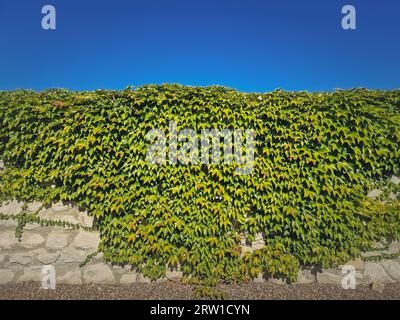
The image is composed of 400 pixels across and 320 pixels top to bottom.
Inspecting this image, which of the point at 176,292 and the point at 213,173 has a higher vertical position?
the point at 213,173

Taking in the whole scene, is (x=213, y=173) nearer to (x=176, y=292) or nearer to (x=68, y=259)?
(x=176, y=292)

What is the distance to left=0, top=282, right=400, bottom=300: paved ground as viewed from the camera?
3.60m

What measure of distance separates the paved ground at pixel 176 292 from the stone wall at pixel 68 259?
0.38ft

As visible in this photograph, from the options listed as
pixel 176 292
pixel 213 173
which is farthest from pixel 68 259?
pixel 213 173

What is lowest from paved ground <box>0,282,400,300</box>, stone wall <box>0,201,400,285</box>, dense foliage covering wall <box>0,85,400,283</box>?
paved ground <box>0,282,400,300</box>

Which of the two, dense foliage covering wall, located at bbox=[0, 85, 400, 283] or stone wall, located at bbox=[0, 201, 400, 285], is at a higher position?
dense foliage covering wall, located at bbox=[0, 85, 400, 283]

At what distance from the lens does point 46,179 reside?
12.9ft

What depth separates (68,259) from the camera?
3971 millimetres

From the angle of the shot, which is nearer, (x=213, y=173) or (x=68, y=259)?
(x=213, y=173)

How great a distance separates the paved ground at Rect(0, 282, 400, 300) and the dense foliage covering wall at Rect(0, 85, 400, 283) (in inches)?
8.4

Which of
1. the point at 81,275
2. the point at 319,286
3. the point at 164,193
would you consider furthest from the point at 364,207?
the point at 81,275

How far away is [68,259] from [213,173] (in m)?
2.62

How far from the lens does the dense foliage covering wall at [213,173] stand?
3.84 meters
